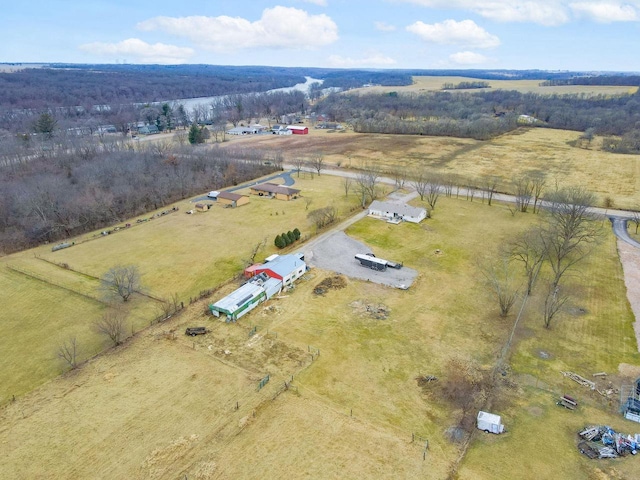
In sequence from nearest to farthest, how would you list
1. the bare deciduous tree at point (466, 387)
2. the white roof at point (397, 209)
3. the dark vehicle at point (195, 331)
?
the bare deciduous tree at point (466, 387)
the dark vehicle at point (195, 331)
the white roof at point (397, 209)

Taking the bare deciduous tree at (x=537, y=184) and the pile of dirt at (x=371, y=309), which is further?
the bare deciduous tree at (x=537, y=184)

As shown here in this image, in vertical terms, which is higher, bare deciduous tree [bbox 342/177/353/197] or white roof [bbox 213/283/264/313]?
bare deciduous tree [bbox 342/177/353/197]

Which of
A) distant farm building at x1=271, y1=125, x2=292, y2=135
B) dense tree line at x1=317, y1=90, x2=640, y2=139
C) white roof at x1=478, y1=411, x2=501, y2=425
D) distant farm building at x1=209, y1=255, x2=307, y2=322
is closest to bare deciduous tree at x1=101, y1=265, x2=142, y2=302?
distant farm building at x1=209, y1=255, x2=307, y2=322

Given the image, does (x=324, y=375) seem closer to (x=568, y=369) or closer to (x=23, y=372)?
(x=568, y=369)

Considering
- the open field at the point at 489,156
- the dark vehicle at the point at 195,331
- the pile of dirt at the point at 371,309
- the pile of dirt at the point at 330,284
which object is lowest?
the dark vehicle at the point at 195,331

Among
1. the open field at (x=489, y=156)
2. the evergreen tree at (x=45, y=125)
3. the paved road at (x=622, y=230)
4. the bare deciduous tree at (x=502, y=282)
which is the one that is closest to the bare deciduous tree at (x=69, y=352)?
the bare deciduous tree at (x=502, y=282)

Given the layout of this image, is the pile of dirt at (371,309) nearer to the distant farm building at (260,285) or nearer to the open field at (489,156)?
the distant farm building at (260,285)

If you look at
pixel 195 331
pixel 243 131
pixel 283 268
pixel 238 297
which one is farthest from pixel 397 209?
pixel 243 131

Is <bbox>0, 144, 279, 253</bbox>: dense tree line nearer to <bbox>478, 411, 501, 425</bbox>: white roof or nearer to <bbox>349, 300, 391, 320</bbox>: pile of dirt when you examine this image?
<bbox>349, 300, 391, 320</bbox>: pile of dirt
